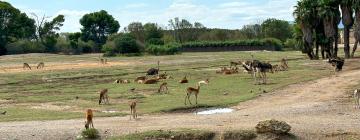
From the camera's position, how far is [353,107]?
22.2 m

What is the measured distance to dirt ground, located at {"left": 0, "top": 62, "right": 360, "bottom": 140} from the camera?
57.2 ft

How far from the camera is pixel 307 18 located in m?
59.0

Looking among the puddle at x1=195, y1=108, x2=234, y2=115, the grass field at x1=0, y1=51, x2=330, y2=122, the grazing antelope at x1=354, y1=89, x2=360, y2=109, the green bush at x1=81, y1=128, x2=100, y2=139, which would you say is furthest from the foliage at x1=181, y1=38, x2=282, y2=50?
the green bush at x1=81, y1=128, x2=100, y2=139

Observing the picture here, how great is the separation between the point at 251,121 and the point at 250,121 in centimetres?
3

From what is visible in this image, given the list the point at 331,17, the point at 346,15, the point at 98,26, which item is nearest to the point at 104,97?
the point at 331,17

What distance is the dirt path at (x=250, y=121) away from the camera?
17.5 metres

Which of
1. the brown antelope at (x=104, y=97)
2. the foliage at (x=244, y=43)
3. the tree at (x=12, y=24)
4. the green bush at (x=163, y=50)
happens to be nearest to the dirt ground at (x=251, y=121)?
the brown antelope at (x=104, y=97)

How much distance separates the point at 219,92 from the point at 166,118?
939 cm

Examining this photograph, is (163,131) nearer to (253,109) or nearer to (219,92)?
(253,109)

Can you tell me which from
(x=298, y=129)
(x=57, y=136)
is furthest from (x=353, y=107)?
(x=57, y=136)

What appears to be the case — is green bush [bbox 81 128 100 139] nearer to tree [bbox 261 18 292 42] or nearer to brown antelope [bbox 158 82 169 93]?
brown antelope [bbox 158 82 169 93]

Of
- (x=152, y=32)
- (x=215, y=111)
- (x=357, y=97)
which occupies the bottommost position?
(x=215, y=111)

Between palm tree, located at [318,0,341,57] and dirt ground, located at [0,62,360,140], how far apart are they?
32.3 m

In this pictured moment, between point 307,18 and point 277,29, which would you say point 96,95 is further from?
point 277,29
